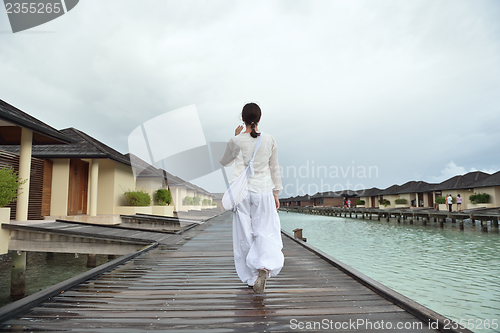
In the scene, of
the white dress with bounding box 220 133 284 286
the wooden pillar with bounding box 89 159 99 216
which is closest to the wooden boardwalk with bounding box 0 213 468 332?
the white dress with bounding box 220 133 284 286

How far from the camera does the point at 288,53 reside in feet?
99.8

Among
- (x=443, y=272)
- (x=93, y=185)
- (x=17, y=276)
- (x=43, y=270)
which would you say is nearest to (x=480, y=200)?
(x=443, y=272)

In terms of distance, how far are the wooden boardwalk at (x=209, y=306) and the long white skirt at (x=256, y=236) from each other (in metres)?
0.29

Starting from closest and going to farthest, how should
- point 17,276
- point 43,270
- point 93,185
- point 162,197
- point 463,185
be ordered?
1. point 17,276
2. point 43,270
3. point 93,185
4. point 162,197
5. point 463,185

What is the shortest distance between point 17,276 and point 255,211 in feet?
19.6

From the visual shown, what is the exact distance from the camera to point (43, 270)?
24.4 feet

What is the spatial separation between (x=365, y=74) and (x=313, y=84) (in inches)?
259

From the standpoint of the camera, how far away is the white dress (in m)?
2.62

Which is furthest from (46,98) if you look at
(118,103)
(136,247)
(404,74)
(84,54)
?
(404,74)

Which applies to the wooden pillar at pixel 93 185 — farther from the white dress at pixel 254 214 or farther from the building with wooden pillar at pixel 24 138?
the white dress at pixel 254 214

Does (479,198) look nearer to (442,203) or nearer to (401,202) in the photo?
(442,203)

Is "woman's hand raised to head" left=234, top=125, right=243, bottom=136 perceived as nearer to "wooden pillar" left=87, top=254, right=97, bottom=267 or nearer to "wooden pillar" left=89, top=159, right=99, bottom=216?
"wooden pillar" left=87, top=254, right=97, bottom=267

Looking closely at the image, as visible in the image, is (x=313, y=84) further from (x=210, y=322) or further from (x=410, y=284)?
(x=210, y=322)

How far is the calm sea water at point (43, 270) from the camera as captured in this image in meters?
5.68
